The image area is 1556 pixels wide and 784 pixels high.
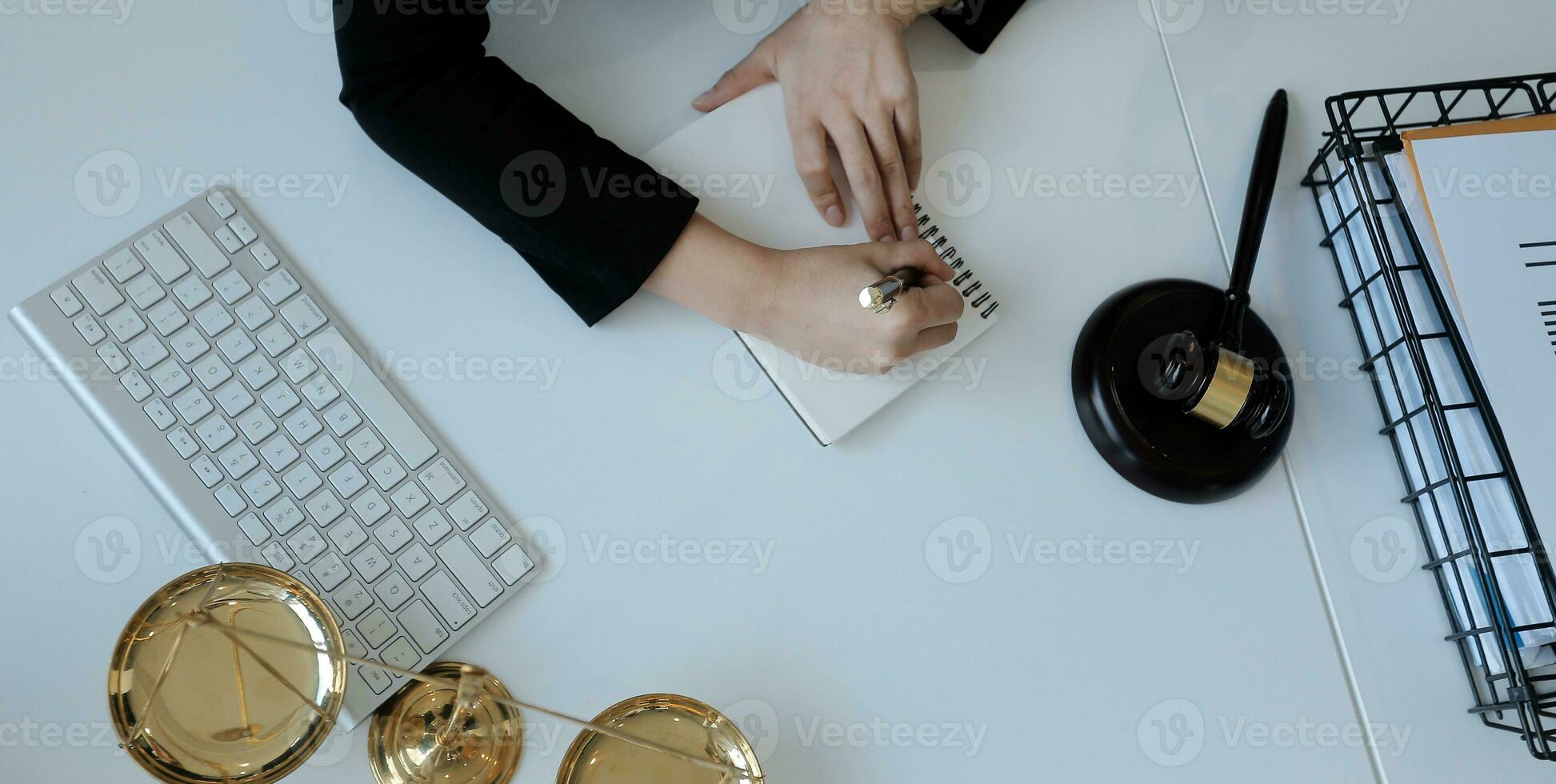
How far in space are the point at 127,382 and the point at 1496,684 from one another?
3.10 feet

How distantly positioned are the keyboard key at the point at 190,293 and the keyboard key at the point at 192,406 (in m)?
0.06

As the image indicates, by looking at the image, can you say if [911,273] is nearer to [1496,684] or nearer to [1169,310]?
[1169,310]

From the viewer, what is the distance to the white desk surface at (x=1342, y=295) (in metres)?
0.67

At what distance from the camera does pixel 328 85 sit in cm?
72

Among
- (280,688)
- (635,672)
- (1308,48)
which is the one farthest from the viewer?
(1308,48)

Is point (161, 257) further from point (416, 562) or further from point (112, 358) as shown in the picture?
point (416, 562)

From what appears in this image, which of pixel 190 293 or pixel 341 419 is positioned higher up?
pixel 190 293

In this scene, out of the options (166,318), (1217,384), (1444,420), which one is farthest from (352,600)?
(1444,420)

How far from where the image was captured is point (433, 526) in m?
0.63

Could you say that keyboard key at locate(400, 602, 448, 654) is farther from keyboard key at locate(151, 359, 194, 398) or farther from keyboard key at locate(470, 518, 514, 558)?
keyboard key at locate(151, 359, 194, 398)

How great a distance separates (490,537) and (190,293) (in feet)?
0.85

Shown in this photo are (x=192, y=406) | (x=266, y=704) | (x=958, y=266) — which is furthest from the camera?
(x=958, y=266)

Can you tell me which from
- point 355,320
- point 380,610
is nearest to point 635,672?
point 380,610

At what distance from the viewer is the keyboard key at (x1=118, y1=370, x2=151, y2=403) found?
617mm
